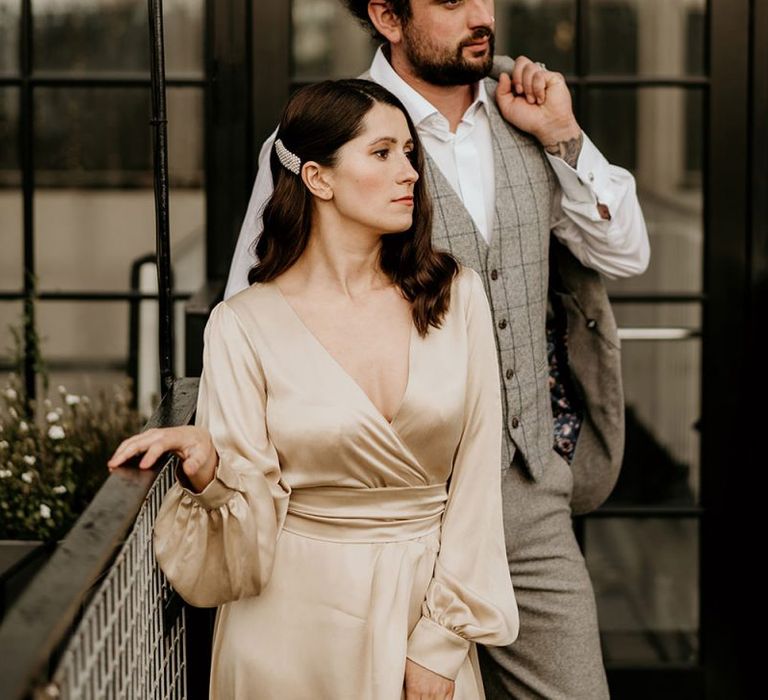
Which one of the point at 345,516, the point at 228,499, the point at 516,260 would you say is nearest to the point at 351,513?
the point at 345,516

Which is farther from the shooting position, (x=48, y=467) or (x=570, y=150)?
(x=48, y=467)

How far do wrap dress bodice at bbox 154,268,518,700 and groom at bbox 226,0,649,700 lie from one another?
30 cm

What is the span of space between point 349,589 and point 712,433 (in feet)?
5.39

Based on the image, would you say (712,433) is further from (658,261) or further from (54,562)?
(54,562)

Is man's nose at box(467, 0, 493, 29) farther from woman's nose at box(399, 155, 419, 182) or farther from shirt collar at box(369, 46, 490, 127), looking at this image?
woman's nose at box(399, 155, 419, 182)

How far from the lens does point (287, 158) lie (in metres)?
2.56

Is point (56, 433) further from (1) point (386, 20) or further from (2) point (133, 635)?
(2) point (133, 635)

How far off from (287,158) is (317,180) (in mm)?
75

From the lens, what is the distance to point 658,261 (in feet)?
13.7

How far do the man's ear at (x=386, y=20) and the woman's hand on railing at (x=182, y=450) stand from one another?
984mm

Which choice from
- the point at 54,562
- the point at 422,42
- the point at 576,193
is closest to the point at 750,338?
the point at 576,193

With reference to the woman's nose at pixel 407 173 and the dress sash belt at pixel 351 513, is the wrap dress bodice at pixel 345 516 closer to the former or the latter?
the dress sash belt at pixel 351 513

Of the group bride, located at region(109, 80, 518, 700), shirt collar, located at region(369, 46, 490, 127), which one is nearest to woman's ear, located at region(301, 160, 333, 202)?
bride, located at region(109, 80, 518, 700)

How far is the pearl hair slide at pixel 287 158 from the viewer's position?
255cm
